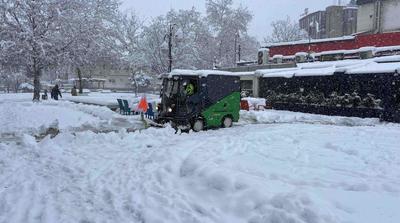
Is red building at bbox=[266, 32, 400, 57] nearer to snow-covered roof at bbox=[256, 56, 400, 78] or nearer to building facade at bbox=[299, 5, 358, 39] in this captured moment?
snow-covered roof at bbox=[256, 56, 400, 78]

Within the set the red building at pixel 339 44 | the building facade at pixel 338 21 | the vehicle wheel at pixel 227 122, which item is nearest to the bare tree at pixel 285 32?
the building facade at pixel 338 21

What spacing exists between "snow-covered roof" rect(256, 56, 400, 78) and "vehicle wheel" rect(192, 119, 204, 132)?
11212 mm

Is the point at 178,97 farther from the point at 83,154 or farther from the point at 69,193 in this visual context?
the point at 69,193

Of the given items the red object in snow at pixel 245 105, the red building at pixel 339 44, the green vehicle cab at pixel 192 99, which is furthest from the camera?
the red building at pixel 339 44

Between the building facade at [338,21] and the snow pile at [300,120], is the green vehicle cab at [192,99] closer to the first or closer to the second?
the snow pile at [300,120]

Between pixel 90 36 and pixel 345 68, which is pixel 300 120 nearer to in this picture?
pixel 345 68

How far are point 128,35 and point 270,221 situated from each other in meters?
52.3

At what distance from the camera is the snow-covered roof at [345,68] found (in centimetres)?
2192

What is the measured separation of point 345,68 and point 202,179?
18781 mm

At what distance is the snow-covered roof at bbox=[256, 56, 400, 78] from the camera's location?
21925 mm

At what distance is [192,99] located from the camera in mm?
16062

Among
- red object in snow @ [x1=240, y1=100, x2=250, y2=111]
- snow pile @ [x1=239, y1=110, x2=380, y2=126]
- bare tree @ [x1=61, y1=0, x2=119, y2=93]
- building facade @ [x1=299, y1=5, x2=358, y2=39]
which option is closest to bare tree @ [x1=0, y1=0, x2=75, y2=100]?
bare tree @ [x1=61, y1=0, x2=119, y2=93]

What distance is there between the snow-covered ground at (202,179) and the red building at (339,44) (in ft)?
74.1

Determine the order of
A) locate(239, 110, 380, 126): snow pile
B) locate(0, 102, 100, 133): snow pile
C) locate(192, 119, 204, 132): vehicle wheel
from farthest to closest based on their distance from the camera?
locate(239, 110, 380, 126): snow pile < locate(192, 119, 204, 132): vehicle wheel < locate(0, 102, 100, 133): snow pile
